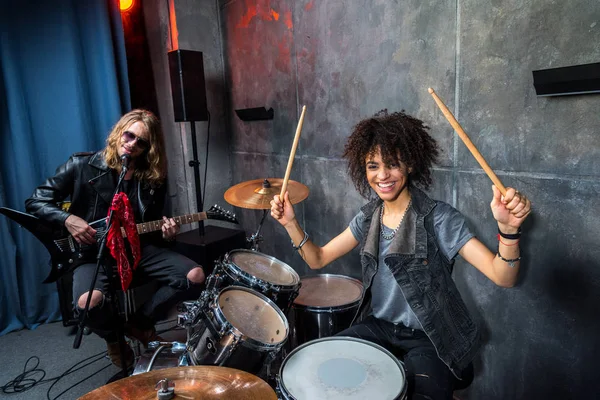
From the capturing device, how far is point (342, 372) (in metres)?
1.24

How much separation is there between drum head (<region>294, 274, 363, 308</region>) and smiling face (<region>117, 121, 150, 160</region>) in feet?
4.20

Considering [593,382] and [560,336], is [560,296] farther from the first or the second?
[593,382]

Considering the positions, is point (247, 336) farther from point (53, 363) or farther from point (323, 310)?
point (53, 363)

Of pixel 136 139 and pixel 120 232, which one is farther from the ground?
pixel 136 139

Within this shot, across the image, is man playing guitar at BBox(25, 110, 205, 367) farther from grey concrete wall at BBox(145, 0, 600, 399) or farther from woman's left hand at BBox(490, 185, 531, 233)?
woman's left hand at BBox(490, 185, 531, 233)

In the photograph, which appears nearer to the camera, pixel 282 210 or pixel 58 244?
pixel 282 210

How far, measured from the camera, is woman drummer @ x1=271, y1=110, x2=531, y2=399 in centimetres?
134

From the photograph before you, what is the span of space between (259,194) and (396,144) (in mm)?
1020

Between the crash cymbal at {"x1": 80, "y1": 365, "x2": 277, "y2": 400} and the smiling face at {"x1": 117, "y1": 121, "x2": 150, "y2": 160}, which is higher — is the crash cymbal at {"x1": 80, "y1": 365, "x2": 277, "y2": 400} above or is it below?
below

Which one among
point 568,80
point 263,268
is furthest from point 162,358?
point 568,80

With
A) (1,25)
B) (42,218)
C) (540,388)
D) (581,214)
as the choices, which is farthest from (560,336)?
(1,25)

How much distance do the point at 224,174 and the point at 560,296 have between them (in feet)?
10.0

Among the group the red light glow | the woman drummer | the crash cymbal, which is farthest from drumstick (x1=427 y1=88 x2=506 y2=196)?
the red light glow

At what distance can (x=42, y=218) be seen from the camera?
2439mm
